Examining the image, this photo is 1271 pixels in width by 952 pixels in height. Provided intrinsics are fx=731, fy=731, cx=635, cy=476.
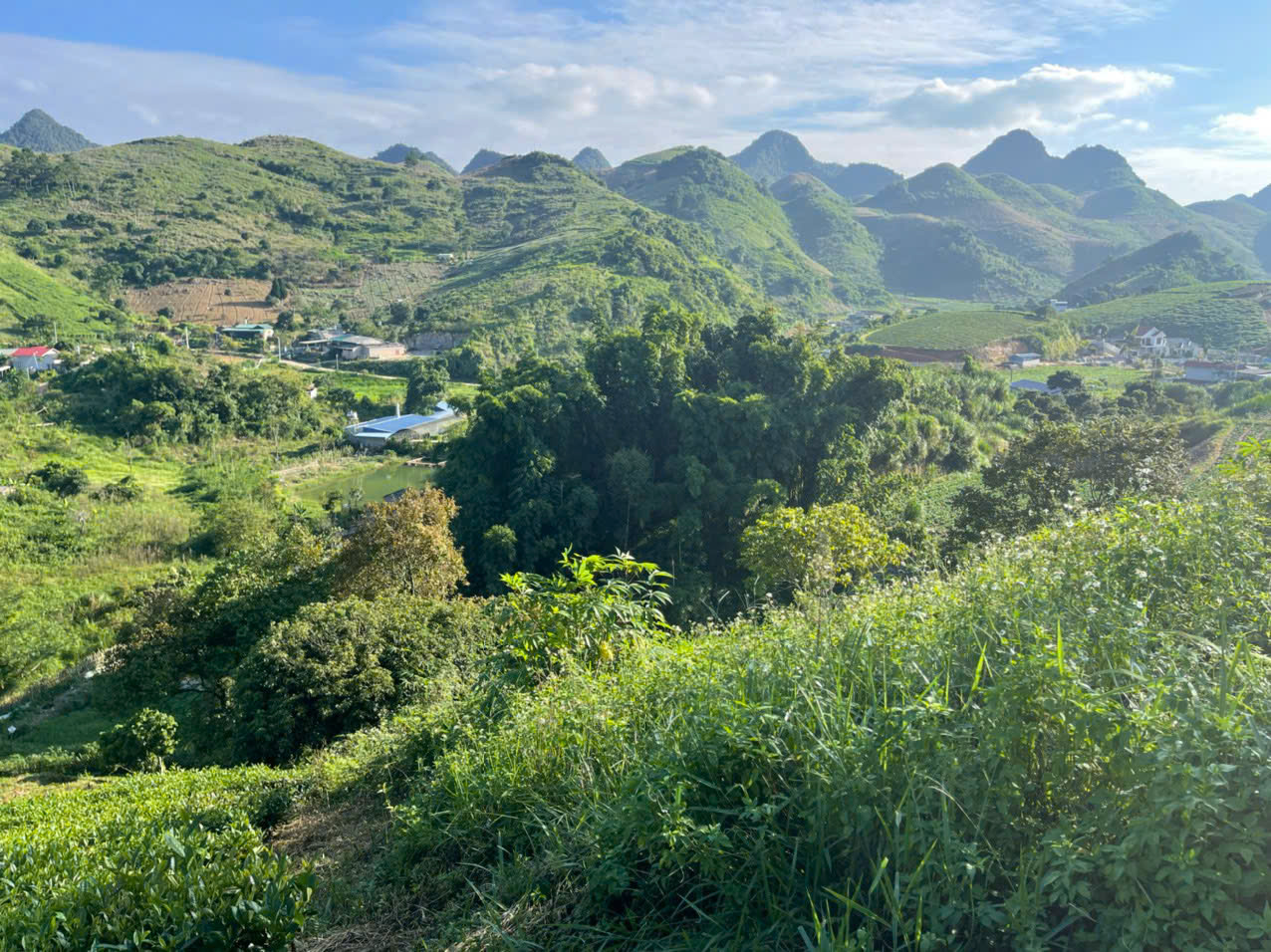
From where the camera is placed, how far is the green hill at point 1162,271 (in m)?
79.9

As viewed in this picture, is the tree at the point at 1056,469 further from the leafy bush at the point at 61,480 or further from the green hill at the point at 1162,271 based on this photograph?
the green hill at the point at 1162,271

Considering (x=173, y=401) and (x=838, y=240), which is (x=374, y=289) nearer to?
(x=173, y=401)

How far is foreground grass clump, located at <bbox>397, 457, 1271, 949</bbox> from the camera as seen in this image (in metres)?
1.88

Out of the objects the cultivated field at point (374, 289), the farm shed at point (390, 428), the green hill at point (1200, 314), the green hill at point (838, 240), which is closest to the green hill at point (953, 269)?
the green hill at point (838, 240)

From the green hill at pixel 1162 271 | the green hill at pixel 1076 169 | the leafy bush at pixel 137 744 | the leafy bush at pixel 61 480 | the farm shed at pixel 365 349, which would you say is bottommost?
the leafy bush at pixel 137 744

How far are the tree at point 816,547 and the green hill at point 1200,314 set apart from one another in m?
53.4

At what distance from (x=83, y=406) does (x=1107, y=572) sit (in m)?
36.5

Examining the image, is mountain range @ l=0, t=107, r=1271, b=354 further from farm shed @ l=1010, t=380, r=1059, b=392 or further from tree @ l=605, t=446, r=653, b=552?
farm shed @ l=1010, t=380, r=1059, b=392

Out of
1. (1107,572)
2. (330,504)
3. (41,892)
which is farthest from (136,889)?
(330,504)

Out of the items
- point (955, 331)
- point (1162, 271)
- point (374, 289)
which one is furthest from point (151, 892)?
point (1162, 271)

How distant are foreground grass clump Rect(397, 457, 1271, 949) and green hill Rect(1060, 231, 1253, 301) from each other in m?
90.1

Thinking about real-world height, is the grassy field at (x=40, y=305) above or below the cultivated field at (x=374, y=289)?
below

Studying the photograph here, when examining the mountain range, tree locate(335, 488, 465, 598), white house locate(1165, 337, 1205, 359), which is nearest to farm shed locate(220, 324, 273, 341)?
the mountain range

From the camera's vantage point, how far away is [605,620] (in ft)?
14.5
